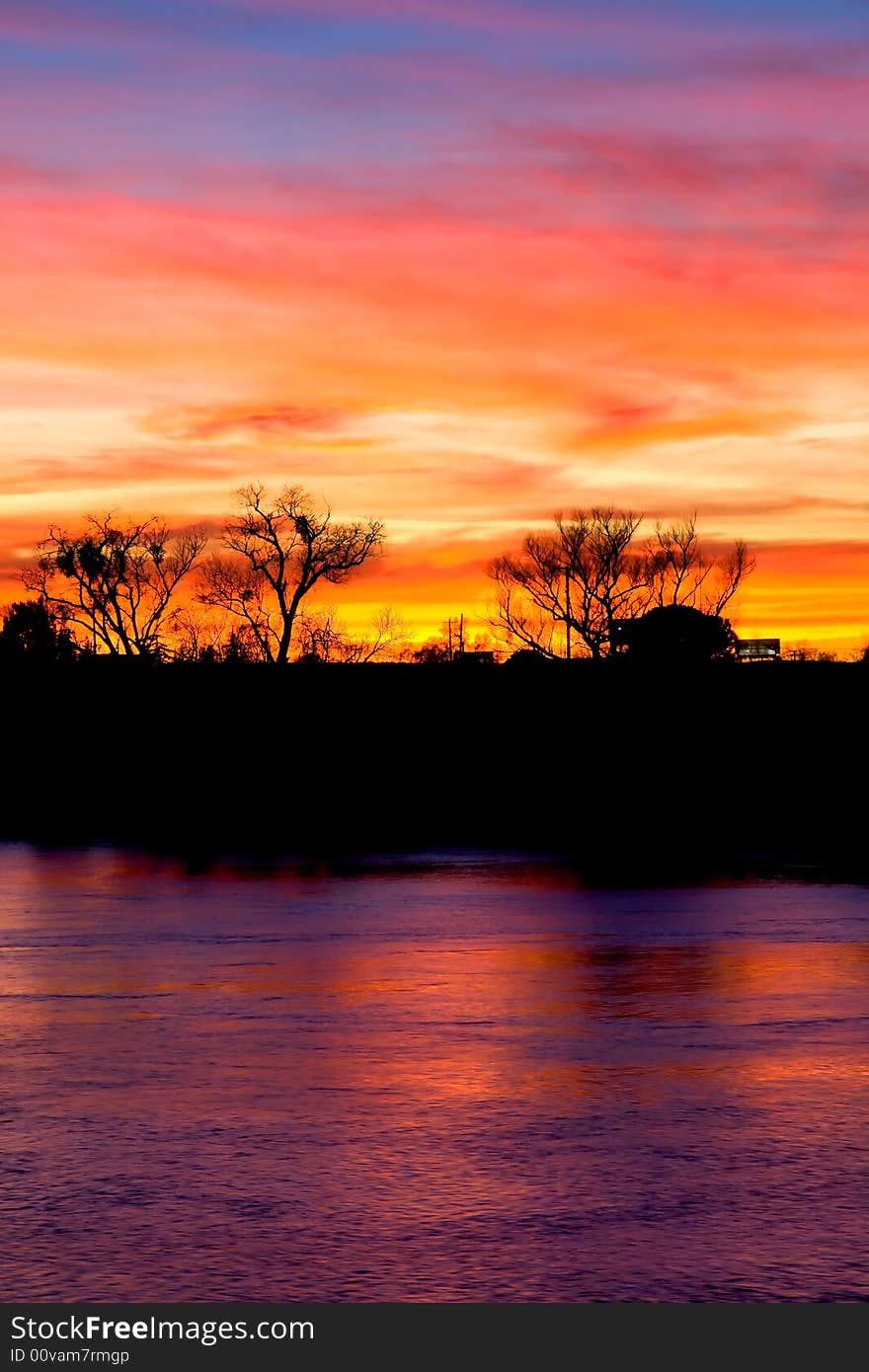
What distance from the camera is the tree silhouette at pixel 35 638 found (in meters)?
78.6

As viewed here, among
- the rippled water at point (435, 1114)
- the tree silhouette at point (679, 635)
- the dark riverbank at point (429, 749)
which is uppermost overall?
the tree silhouette at point (679, 635)

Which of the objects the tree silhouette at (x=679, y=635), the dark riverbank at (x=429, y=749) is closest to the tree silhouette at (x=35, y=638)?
the dark riverbank at (x=429, y=749)

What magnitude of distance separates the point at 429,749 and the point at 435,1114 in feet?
162

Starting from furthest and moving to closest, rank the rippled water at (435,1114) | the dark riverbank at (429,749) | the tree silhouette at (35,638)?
the tree silhouette at (35,638)
the dark riverbank at (429,749)
the rippled water at (435,1114)

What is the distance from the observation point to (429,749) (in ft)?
192

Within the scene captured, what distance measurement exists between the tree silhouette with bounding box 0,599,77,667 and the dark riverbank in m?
10.2

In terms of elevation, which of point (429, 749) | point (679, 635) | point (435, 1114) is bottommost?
point (435, 1114)

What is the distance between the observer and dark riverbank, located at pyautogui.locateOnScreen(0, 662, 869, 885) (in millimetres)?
50781

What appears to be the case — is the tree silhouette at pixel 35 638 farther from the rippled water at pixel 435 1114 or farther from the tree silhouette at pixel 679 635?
the rippled water at pixel 435 1114

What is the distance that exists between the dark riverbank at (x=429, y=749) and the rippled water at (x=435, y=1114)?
2918 cm

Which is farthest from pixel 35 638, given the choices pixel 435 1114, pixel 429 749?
pixel 435 1114

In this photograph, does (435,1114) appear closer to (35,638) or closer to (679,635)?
(679,635)

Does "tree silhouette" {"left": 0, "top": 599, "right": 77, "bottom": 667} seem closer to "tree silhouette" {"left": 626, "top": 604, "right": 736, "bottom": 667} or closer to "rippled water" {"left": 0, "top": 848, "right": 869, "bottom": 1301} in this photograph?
"tree silhouette" {"left": 626, "top": 604, "right": 736, "bottom": 667}

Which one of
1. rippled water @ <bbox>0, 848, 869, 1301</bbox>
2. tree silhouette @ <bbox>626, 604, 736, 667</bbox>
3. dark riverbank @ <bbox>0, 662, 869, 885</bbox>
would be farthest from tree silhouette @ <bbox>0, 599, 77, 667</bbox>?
rippled water @ <bbox>0, 848, 869, 1301</bbox>
